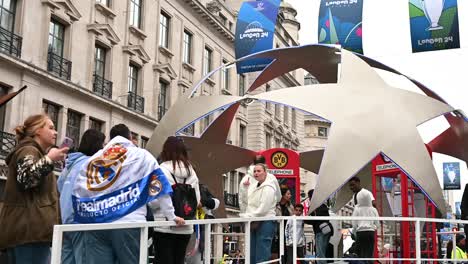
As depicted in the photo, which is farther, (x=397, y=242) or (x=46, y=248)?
(x=397, y=242)

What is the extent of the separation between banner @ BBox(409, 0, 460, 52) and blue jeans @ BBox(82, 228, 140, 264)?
1217cm

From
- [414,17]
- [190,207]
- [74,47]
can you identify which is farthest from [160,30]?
[190,207]

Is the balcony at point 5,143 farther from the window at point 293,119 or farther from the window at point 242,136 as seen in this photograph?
the window at point 293,119

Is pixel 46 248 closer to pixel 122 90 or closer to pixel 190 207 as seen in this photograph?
pixel 190 207

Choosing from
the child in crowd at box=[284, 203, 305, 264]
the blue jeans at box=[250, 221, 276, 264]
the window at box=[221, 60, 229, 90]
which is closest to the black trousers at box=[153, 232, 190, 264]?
the blue jeans at box=[250, 221, 276, 264]

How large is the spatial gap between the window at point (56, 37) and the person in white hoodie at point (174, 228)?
20781 mm

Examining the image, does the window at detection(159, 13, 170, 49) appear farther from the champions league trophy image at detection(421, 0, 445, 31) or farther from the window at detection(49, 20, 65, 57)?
the champions league trophy image at detection(421, 0, 445, 31)

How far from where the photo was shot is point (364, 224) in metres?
9.85

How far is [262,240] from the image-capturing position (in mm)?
8258

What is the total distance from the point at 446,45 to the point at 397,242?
5399mm

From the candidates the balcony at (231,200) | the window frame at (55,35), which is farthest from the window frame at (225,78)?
the window frame at (55,35)

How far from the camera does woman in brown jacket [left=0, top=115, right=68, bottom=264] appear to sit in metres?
4.33

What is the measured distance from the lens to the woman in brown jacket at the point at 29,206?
14.2 feet

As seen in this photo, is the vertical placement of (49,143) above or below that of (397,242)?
above
